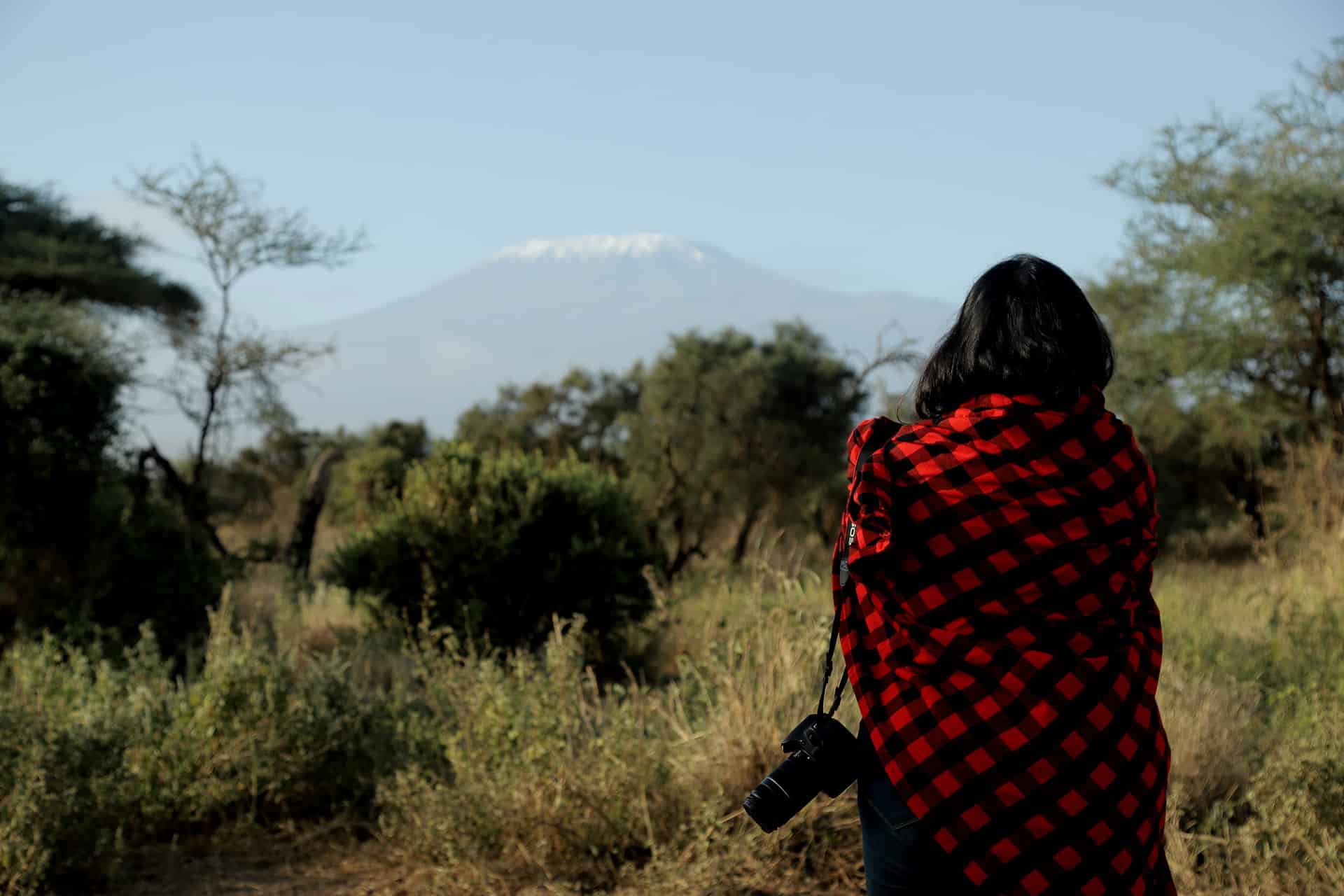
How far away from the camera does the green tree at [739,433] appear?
735 inches

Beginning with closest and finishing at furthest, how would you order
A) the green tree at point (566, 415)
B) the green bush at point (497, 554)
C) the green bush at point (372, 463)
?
the green bush at point (497, 554), the green bush at point (372, 463), the green tree at point (566, 415)

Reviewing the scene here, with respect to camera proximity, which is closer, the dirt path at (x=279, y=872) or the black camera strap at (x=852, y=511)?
the black camera strap at (x=852, y=511)

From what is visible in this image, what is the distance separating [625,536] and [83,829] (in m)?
5.03

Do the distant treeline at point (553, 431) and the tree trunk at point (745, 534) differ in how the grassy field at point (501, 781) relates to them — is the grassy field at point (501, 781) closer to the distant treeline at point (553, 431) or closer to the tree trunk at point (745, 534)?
the distant treeline at point (553, 431)

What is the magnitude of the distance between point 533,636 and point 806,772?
643cm

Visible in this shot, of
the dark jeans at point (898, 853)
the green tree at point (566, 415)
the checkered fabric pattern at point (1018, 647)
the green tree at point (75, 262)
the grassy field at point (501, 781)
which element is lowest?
the grassy field at point (501, 781)

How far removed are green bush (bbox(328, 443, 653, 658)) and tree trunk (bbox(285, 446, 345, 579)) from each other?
16.9 ft

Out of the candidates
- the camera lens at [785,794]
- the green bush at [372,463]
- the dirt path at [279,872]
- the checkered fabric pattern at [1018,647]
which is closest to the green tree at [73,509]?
the dirt path at [279,872]

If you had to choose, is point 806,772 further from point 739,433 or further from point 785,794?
point 739,433

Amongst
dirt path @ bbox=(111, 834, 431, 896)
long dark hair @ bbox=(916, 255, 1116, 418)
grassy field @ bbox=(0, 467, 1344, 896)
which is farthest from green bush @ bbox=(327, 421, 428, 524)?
long dark hair @ bbox=(916, 255, 1116, 418)

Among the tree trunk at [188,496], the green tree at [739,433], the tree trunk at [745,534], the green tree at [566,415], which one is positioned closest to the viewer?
the tree trunk at [188,496]

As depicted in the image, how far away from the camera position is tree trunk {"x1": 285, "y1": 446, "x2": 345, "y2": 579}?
13.6m

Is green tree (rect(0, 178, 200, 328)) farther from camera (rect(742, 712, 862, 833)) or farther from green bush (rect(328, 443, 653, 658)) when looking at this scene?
camera (rect(742, 712, 862, 833))

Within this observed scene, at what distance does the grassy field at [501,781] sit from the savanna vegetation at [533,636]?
0.02 metres
